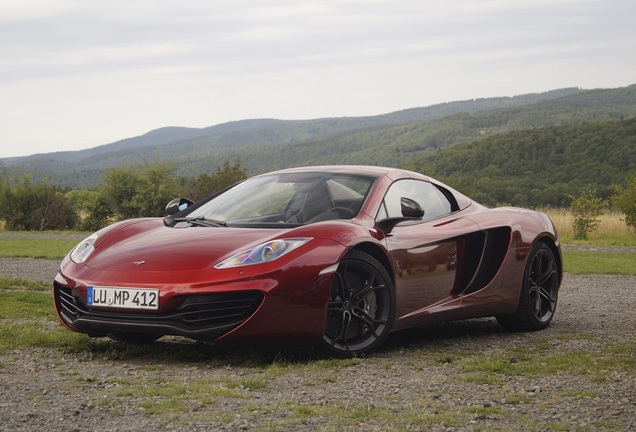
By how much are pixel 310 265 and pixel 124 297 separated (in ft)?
4.04

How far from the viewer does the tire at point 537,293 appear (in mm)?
8180

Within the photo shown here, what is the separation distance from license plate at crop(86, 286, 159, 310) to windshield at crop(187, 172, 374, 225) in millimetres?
1140

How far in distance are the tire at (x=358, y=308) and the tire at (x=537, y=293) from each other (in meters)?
1.99

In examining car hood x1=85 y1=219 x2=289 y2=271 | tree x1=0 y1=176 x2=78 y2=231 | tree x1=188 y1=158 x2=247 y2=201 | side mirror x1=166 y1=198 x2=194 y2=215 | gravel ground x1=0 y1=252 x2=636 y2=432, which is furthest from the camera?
tree x1=0 y1=176 x2=78 y2=231

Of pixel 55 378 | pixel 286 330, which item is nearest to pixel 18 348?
pixel 55 378

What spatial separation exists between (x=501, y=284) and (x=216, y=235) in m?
2.78

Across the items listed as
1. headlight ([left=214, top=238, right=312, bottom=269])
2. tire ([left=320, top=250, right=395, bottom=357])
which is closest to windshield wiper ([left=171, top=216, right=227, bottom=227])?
headlight ([left=214, top=238, right=312, bottom=269])

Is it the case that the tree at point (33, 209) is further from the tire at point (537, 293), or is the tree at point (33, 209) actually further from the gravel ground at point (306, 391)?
the gravel ground at point (306, 391)

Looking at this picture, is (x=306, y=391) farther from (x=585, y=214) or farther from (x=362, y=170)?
(x=585, y=214)

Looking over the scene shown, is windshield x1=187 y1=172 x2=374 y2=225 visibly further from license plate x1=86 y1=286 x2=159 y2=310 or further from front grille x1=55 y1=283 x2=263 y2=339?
license plate x1=86 y1=286 x2=159 y2=310

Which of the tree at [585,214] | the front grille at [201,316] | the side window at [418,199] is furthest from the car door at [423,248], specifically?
the tree at [585,214]

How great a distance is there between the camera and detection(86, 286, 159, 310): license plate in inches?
232

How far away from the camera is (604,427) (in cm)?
420

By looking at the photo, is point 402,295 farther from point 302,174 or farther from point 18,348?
point 18,348
